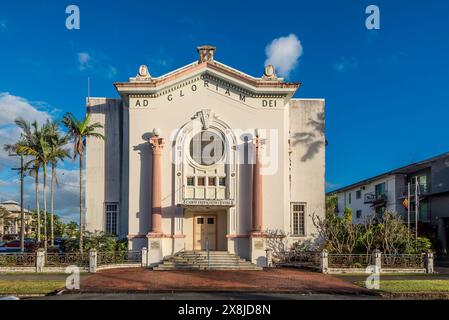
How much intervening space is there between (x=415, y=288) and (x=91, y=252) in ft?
49.5

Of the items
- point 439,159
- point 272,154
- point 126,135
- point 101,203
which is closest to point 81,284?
point 101,203

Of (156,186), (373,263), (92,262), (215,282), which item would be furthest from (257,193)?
(92,262)

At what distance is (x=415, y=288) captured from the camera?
15555 millimetres

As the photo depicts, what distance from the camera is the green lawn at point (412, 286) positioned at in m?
15.3

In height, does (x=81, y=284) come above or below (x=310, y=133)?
below

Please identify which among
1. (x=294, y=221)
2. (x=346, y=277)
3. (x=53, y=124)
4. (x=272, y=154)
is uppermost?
(x=53, y=124)

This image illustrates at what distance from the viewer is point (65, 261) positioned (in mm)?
21750

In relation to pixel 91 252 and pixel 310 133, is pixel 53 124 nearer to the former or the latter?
pixel 91 252

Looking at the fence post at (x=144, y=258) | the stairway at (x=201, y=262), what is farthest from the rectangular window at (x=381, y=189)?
the fence post at (x=144, y=258)

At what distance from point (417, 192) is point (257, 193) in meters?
17.7

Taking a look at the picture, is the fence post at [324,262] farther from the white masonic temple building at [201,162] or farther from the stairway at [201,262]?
the white masonic temple building at [201,162]

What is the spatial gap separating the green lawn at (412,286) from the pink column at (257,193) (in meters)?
7.08

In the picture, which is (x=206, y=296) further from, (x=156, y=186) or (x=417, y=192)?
(x=417, y=192)

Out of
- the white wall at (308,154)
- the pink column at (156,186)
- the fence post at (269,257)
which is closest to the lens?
the fence post at (269,257)
